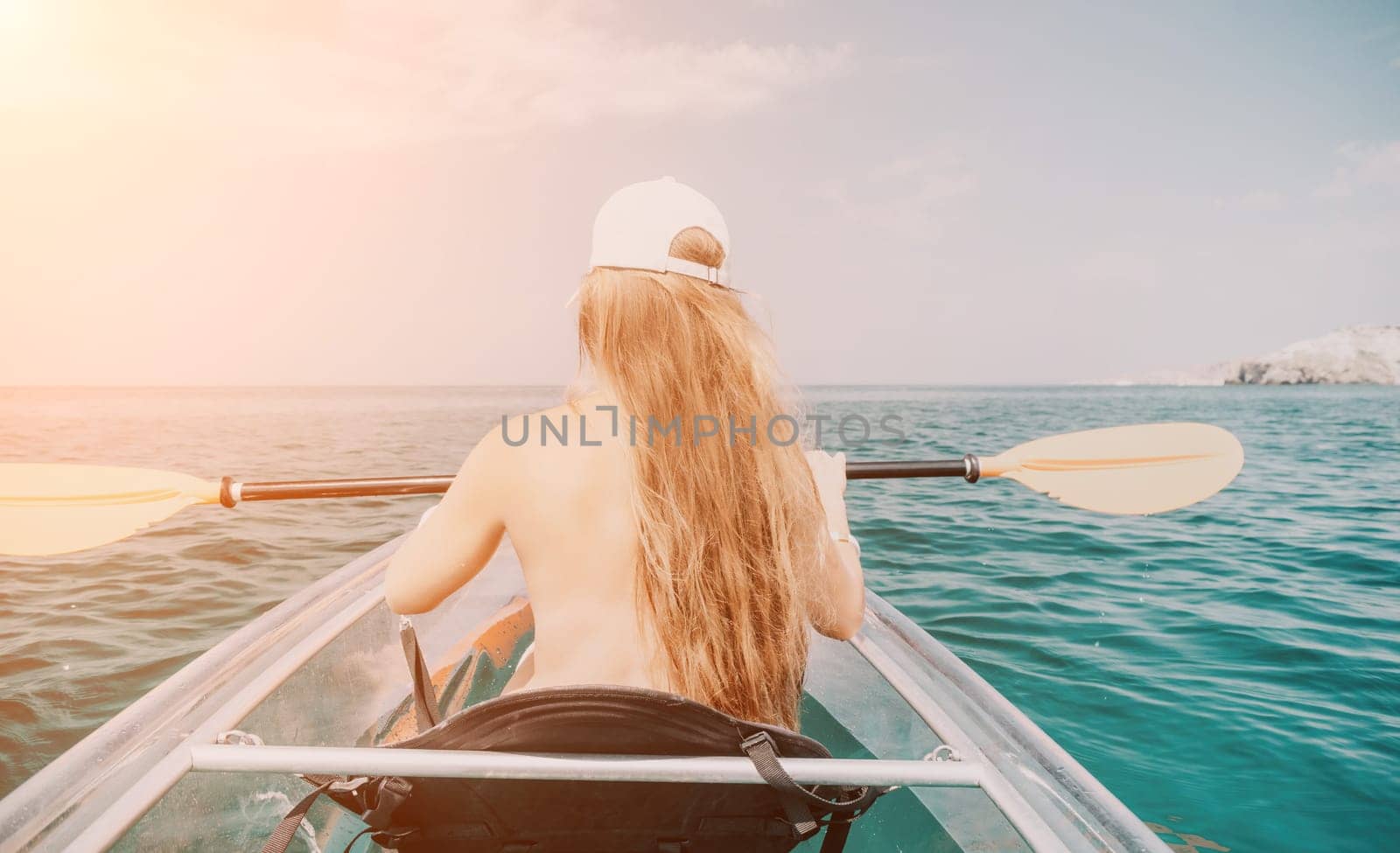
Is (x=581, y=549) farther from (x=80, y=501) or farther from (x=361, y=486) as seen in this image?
(x=80, y=501)

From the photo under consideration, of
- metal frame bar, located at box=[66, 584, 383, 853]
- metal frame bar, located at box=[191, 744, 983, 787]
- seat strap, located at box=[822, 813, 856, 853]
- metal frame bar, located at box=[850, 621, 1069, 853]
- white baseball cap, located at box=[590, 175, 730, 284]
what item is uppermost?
white baseball cap, located at box=[590, 175, 730, 284]

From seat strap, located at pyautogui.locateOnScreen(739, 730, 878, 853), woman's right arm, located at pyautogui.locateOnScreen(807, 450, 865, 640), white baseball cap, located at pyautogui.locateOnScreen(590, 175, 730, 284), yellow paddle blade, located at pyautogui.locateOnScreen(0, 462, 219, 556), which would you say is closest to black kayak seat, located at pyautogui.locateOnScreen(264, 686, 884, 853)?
seat strap, located at pyautogui.locateOnScreen(739, 730, 878, 853)

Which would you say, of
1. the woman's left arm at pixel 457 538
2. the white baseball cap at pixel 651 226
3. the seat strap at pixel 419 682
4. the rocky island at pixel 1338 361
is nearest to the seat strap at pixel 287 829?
the woman's left arm at pixel 457 538

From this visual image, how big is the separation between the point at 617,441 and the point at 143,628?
4840 millimetres

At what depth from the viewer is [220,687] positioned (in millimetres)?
1815

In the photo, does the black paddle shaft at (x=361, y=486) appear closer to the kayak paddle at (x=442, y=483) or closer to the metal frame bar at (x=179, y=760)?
the kayak paddle at (x=442, y=483)

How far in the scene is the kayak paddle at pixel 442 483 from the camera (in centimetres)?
282

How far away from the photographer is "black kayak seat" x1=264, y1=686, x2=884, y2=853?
1.07 meters

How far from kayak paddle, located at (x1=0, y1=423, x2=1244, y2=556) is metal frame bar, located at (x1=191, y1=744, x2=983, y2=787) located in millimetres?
1783

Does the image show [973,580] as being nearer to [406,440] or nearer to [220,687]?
[220,687]

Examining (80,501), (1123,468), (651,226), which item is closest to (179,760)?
(651,226)

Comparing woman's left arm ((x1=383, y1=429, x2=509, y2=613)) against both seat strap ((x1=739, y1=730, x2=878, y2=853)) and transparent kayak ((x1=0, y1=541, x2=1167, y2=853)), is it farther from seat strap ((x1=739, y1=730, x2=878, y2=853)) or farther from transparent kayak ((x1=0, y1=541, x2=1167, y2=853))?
seat strap ((x1=739, y1=730, x2=878, y2=853))

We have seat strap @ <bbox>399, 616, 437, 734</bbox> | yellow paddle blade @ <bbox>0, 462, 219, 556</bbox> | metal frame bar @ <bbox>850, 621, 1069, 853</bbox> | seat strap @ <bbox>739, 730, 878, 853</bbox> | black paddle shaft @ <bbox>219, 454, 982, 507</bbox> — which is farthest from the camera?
black paddle shaft @ <bbox>219, 454, 982, 507</bbox>

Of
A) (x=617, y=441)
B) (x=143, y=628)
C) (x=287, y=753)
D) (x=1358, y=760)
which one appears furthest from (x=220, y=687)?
(x=1358, y=760)
